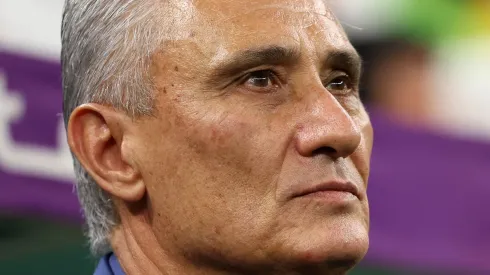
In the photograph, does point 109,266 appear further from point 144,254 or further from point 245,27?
point 245,27

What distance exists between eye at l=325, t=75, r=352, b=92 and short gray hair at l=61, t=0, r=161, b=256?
0.54 m

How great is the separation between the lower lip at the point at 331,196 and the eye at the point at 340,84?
379 millimetres

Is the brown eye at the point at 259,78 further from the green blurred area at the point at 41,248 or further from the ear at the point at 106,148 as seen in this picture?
the green blurred area at the point at 41,248

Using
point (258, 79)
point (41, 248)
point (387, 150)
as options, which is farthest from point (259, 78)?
point (387, 150)

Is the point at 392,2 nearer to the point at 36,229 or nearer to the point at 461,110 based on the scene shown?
the point at 461,110

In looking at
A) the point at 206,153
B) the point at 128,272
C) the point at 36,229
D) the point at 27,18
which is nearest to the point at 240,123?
the point at 206,153

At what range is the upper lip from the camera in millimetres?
2699

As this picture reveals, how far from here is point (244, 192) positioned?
2.74m

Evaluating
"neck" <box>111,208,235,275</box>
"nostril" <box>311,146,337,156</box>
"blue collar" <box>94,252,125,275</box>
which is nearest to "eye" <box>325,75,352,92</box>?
"nostril" <box>311,146,337,156</box>

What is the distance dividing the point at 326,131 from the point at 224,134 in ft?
0.92

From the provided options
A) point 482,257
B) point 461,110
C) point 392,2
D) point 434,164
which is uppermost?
point 392,2

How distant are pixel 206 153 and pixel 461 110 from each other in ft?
15.5

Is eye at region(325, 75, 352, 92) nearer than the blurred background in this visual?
Yes

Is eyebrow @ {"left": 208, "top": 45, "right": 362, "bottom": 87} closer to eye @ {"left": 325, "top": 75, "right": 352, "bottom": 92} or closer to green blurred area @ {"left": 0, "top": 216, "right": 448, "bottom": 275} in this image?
eye @ {"left": 325, "top": 75, "right": 352, "bottom": 92}
